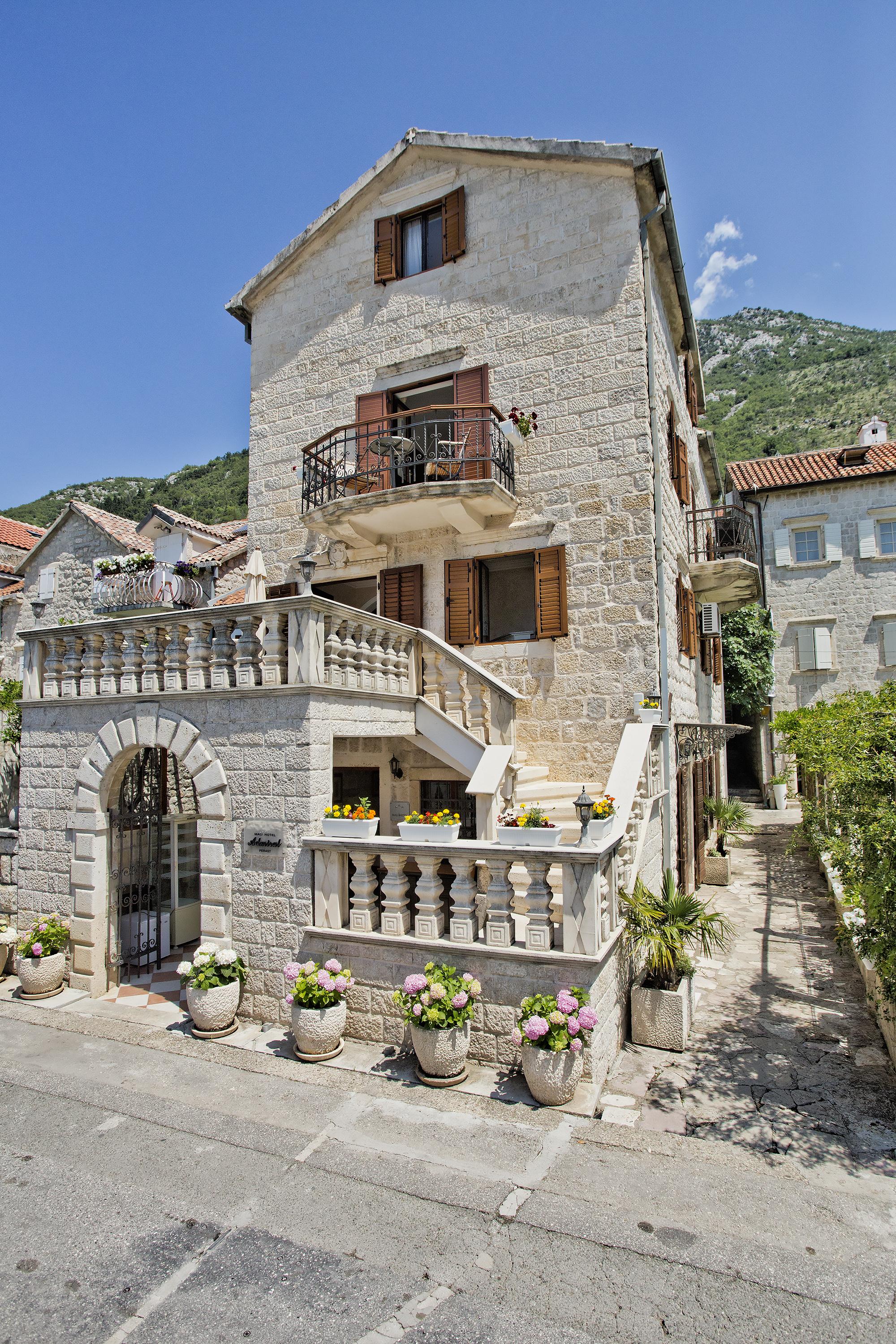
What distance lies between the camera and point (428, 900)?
6.49 meters

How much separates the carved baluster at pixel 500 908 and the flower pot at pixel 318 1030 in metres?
1.60

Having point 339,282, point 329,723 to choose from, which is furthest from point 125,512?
point 329,723

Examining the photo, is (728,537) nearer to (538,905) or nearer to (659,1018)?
(659,1018)

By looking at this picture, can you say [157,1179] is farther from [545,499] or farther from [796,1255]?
[545,499]

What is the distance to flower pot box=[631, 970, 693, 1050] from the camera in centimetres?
689

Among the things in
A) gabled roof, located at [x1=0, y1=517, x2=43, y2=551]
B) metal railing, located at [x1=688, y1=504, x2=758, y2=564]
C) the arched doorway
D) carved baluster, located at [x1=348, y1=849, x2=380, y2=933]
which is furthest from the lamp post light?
gabled roof, located at [x1=0, y1=517, x2=43, y2=551]

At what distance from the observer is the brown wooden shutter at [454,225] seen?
1191 centimetres

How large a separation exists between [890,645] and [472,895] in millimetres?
24139

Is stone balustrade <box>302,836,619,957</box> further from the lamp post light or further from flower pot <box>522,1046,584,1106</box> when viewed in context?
flower pot <box>522,1046,584,1106</box>

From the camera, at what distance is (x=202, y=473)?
6194cm

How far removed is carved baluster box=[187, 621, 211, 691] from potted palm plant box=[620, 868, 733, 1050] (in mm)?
5087

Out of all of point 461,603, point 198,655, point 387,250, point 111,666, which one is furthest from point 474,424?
point 111,666

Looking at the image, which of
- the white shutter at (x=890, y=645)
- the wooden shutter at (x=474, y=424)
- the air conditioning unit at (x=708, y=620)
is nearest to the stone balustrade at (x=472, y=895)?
the wooden shutter at (x=474, y=424)

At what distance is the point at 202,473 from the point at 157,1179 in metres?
64.1
